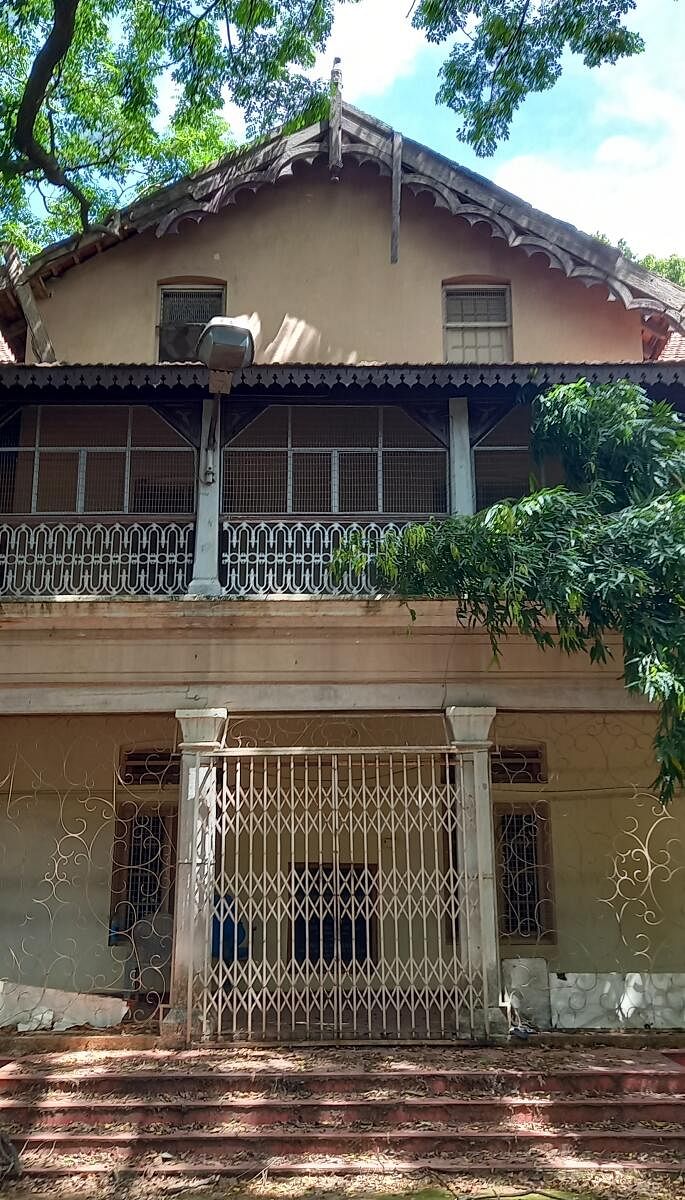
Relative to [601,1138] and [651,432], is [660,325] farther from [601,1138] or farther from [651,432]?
[601,1138]

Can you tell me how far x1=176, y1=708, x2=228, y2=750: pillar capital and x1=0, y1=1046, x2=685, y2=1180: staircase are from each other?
232 cm

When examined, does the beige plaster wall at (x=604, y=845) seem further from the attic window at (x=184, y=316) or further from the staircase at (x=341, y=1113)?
the attic window at (x=184, y=316)

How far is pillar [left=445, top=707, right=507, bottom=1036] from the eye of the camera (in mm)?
7496

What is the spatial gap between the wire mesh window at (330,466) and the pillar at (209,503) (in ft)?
2.96

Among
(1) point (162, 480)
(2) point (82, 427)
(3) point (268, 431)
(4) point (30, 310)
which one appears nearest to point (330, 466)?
(3) point (268, 431)

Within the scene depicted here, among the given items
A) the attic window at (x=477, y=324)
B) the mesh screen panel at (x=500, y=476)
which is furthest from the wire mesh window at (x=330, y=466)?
the attic window at (x=477, y=324)

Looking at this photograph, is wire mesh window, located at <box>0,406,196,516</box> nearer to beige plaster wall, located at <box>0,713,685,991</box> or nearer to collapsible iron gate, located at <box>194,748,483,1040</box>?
beige plaster wall, located at <box>0,713,685,991</box>

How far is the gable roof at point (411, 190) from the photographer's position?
9.90 meters

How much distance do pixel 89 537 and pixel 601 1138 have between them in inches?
230

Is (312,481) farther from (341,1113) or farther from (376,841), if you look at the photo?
(341,1113)

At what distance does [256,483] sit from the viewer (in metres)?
9.97

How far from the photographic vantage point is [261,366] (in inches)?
320

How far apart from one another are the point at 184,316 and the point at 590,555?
223 inches

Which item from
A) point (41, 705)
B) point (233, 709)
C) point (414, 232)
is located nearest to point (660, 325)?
point (414, 232)
